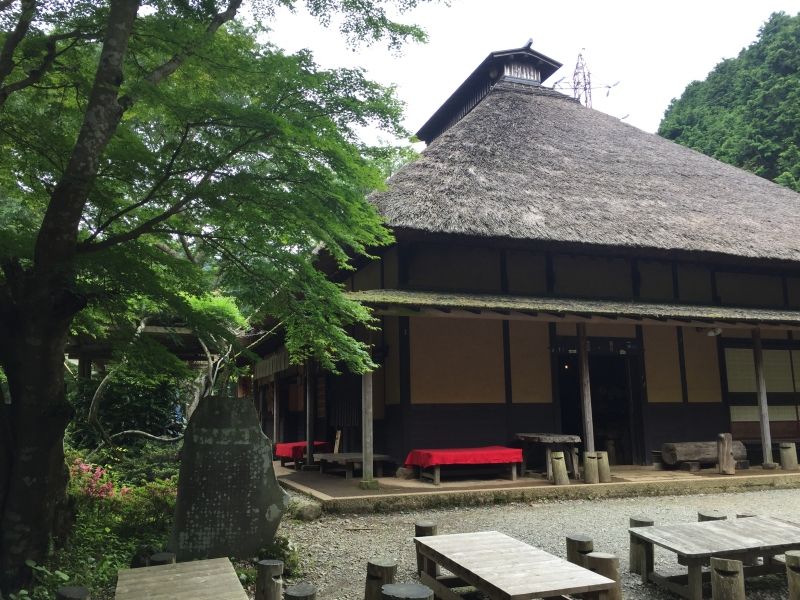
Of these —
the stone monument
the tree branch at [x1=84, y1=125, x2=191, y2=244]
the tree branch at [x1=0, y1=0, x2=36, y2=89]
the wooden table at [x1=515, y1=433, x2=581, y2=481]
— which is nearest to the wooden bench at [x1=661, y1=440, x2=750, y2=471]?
the wooden table at [x1=515, y1=433, x2=581, y2=481]

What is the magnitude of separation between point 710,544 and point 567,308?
208 inches

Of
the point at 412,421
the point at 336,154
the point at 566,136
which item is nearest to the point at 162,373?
the point at 336,154

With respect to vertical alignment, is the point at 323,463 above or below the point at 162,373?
below

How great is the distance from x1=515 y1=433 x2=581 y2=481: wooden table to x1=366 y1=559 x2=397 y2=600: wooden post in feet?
18.8

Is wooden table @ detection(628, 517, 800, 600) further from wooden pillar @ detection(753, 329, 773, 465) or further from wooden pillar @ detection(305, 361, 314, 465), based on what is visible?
wooden pillar @ detection(305, 361, 314, 465)

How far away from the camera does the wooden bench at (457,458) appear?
8656 millimetres

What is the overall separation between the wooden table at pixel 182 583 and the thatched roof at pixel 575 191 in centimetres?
639

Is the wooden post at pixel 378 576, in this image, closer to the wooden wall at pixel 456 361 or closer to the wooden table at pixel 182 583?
the wooden table at pixel 182 583

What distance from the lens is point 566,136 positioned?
1422 centimetres

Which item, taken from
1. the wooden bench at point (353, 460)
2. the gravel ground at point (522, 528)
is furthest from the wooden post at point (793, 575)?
the wooden bench at point (353, 460)

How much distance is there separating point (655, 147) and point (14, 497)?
15724 millimetres

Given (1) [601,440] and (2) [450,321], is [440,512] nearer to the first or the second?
(2) [450,321]

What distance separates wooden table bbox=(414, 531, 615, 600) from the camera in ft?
10.4

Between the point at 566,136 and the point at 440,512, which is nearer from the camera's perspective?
the point at 440,512
